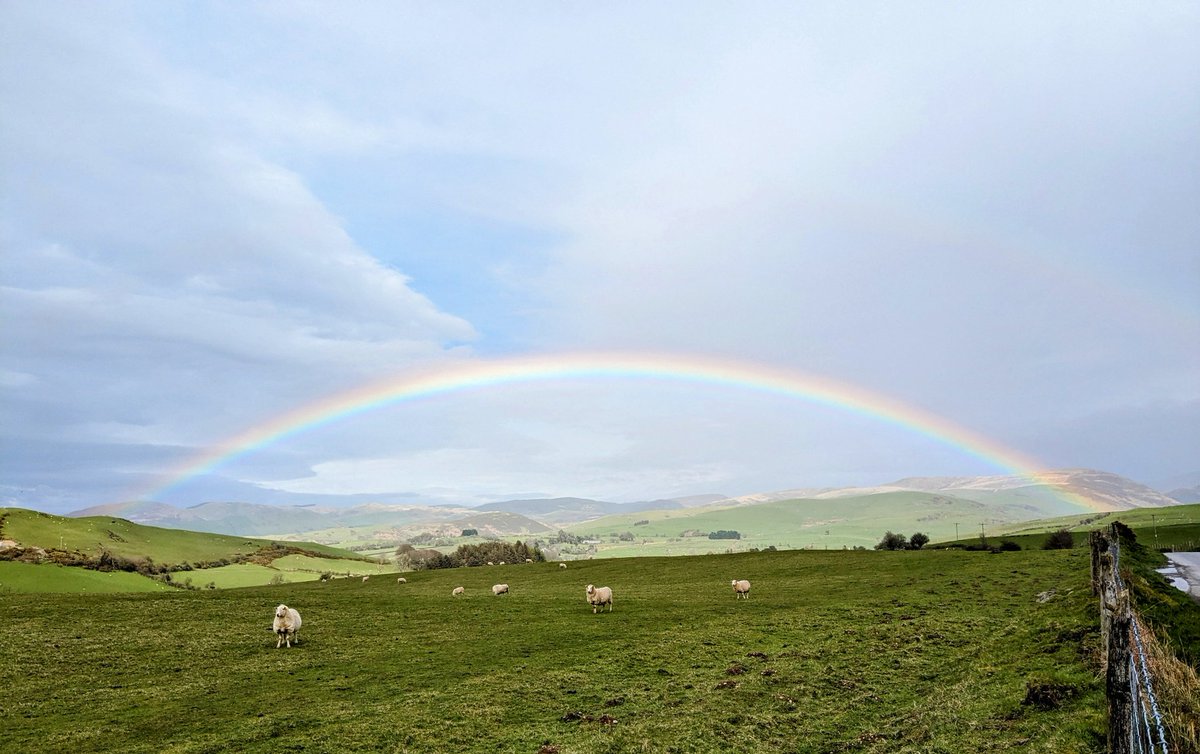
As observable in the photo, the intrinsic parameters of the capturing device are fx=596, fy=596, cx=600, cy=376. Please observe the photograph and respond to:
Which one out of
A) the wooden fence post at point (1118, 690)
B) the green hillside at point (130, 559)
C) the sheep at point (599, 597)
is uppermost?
the wooden fence post at point (1118, 690)

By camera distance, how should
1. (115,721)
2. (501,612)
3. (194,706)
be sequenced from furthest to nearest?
(501,612)
(194,706)
(115,721)

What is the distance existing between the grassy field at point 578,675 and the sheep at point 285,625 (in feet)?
1.90

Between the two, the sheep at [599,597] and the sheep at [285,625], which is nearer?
the sheep at [285,625]

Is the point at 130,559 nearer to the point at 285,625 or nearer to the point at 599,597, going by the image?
the point at 285,625

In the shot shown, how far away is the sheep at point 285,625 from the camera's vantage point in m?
27.1

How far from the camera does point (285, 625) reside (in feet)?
89.1

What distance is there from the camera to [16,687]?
20203 millimetres

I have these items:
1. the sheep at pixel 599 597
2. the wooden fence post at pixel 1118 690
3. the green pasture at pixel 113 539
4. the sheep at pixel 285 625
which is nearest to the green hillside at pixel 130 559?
the green pasture at pixel 113 539

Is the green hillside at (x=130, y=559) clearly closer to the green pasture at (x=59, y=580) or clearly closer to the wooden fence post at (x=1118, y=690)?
the green pasture at (x=59, y=580)

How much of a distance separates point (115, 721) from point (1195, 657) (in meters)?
28.2

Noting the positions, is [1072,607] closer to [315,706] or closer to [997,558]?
[315,706]

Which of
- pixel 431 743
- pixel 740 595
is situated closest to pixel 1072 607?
pixel 740 595

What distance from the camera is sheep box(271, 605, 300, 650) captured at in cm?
2709

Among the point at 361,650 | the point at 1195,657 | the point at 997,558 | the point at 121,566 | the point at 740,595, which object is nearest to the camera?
the point at 1195,657
